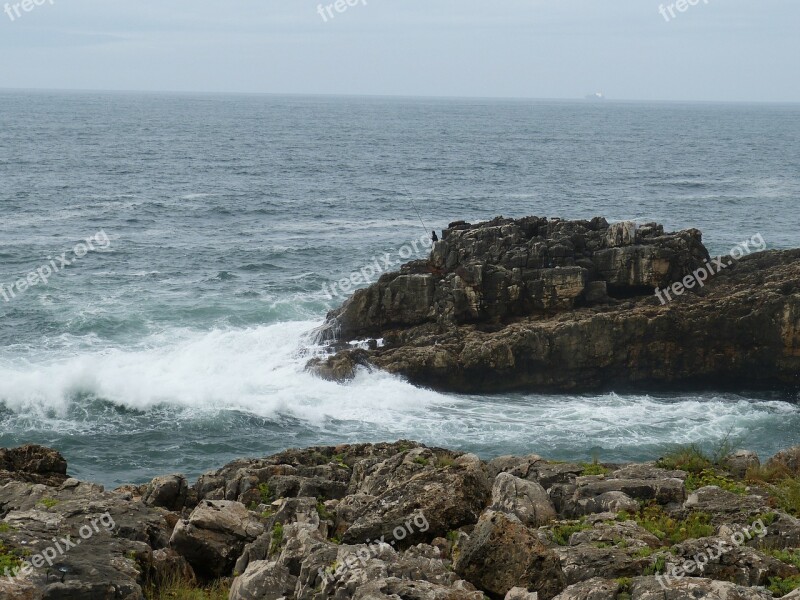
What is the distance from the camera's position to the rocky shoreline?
41.3ft

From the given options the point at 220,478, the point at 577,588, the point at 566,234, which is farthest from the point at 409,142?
the point at 577,588

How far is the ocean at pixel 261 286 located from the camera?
3291 centimetres

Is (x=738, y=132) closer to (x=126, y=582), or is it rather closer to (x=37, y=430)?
(x=37, y=430)

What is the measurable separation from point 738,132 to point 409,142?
257ft

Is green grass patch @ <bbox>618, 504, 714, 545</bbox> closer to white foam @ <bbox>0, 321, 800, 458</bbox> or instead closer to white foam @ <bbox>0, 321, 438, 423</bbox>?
white foam @ <bbox>0, 321, 800, 458</bbox>

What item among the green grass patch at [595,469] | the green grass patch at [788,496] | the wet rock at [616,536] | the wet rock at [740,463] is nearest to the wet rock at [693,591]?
the wet rock at [616,536]

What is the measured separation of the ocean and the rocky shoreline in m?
4.61

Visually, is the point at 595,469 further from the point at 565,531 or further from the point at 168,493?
the point at 168,493

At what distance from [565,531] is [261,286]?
37675 mm

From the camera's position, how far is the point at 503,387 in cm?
3675

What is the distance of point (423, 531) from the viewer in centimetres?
1543

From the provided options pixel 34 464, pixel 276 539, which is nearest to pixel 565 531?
pixel 276 539

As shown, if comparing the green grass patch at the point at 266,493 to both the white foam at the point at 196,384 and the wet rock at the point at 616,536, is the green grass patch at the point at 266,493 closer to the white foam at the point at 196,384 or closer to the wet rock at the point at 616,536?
the wet rock at the point at 616,536

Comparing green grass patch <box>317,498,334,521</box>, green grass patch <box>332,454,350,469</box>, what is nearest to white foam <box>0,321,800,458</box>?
green grass patch <box>332,454,350,469</box>
